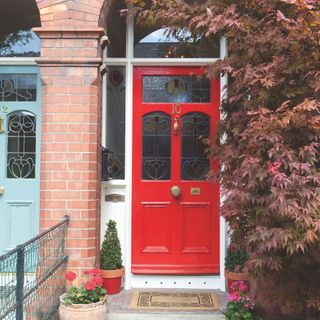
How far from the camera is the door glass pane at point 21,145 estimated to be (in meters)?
5.11

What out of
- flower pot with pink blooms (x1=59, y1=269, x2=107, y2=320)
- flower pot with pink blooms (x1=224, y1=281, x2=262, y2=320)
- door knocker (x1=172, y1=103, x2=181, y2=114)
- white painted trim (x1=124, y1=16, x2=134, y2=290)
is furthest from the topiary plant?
door knocker (x1=172, y1=103, x2=181, y2=114)

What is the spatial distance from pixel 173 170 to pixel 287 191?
216 cm

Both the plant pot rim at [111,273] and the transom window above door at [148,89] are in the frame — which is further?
the transom window above door at [148,89]

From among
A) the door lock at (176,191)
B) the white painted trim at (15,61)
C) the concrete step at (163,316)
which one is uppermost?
the white painted trim at (15,61)

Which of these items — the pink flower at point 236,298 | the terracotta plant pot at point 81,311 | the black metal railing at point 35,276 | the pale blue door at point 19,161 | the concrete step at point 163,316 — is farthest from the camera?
the pale blue door at point 19,161

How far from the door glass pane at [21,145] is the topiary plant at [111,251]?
1085 mm

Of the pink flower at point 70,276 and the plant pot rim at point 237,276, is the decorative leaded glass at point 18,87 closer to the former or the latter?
the pink flower at point 70,276

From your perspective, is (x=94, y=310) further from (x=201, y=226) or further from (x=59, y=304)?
(x=201, y=226)

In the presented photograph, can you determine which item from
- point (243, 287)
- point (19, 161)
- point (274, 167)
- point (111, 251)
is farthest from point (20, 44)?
point (243, 287)

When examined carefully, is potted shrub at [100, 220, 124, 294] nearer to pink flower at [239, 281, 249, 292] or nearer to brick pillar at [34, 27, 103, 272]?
brick pillar at [34, 27, 103, 272]

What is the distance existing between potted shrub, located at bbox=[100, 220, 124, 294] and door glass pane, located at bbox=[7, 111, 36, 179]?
1125 mm

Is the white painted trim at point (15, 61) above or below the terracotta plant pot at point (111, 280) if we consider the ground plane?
above

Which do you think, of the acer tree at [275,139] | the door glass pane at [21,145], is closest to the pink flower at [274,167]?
the acer tree at [275,139]

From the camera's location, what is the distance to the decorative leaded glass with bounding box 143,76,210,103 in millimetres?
Result: 5328
